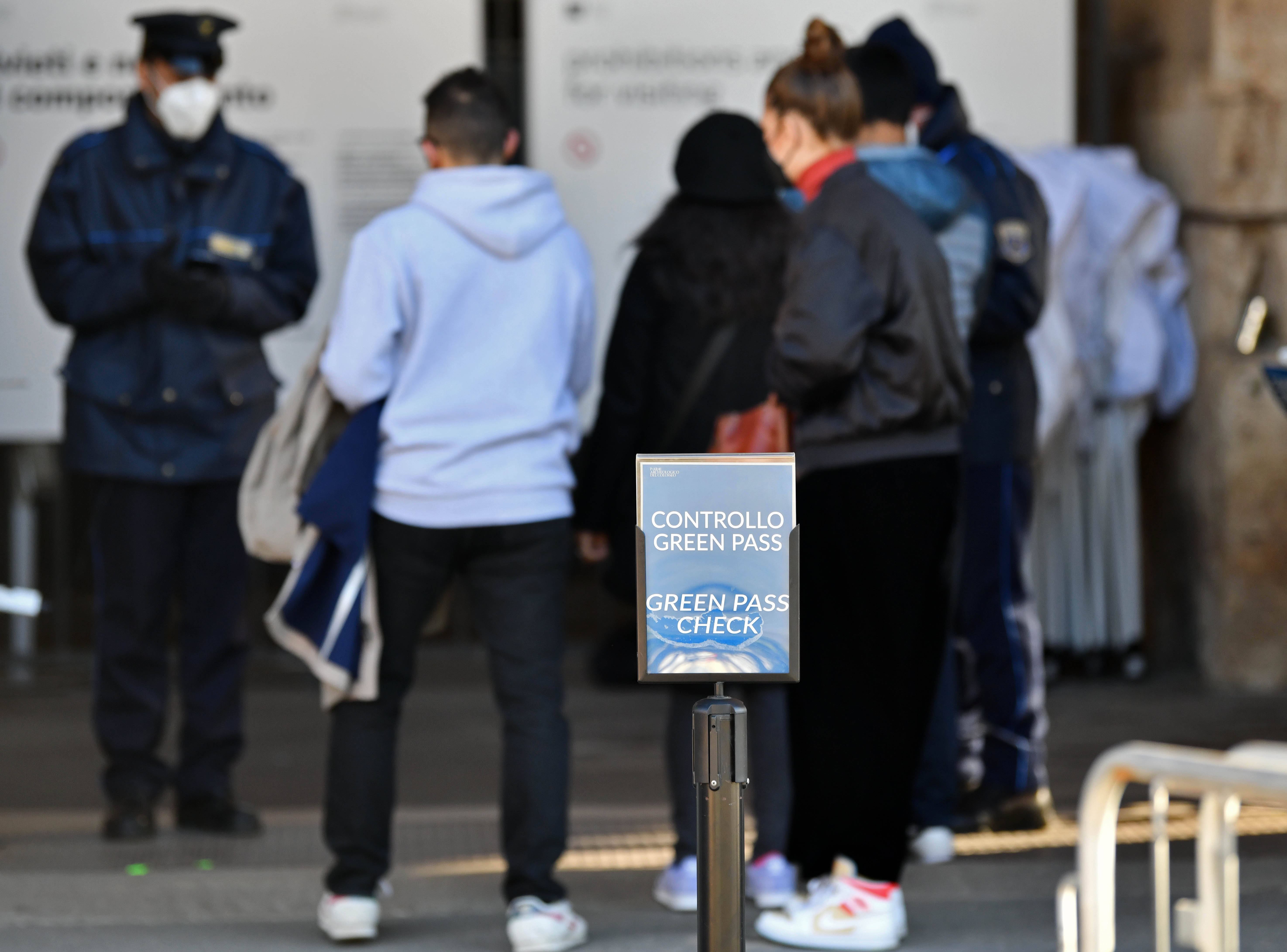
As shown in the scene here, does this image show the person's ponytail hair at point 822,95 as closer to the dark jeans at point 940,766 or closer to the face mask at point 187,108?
the dark jeans at point 940,766

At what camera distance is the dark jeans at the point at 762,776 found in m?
4.32

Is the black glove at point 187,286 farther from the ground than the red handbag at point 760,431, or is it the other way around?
the black glove at point 187,286

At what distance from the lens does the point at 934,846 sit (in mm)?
4773

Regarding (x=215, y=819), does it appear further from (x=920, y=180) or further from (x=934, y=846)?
(x=920, y=180)

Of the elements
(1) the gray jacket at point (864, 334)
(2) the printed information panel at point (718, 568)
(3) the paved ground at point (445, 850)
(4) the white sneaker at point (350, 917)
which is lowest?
(3) the paved ground at point (445, 850)

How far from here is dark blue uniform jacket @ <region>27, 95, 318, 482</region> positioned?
495 cm

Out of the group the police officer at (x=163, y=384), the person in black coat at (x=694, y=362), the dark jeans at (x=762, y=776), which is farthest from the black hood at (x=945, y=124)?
the police officer at (x=163, y=384)

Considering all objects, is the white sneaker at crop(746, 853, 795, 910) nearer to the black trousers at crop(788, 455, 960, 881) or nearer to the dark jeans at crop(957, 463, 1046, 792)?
the black trousers at crop(788, 455, 960, 881)

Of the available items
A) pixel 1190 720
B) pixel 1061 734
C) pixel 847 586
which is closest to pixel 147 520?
pixel 847 586

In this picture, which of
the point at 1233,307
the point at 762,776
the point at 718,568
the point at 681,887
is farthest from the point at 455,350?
the point at 1233,307

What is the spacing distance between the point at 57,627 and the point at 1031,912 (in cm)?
455

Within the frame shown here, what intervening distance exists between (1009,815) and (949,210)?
164cm

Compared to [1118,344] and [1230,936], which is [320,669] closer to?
[1230,936]

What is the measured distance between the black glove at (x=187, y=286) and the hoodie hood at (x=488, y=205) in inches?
37.0
